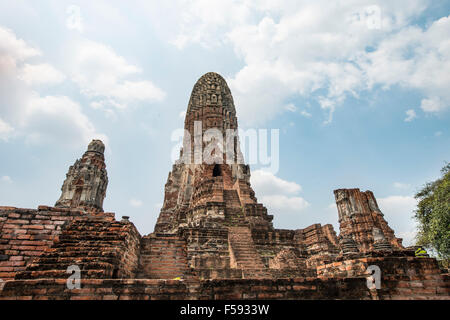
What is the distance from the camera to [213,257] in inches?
370

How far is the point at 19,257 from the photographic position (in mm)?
5332

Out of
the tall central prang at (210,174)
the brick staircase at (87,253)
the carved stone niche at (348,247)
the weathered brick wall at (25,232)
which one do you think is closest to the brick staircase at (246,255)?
the tall central prang at (210,174)

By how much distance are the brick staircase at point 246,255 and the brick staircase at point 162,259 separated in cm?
230

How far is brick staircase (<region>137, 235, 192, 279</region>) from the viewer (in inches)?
291

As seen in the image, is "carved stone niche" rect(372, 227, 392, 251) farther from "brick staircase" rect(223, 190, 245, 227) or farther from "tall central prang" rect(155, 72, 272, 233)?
"brick staircase" rect(223, 190, 245, 227)

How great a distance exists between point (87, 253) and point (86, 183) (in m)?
24.0

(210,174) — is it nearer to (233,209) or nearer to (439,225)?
(233,209)

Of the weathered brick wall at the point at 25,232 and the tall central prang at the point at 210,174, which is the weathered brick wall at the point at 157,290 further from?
the tall central prang at the point at 210,174

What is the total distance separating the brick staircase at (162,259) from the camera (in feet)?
24.3

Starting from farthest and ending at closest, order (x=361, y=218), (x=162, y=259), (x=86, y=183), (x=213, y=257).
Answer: (x=86, y=183) < (x=361, y=218) < (x=213, y=257) < (x=162, y=259)

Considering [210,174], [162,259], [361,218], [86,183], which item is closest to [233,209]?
→ [210,174]
